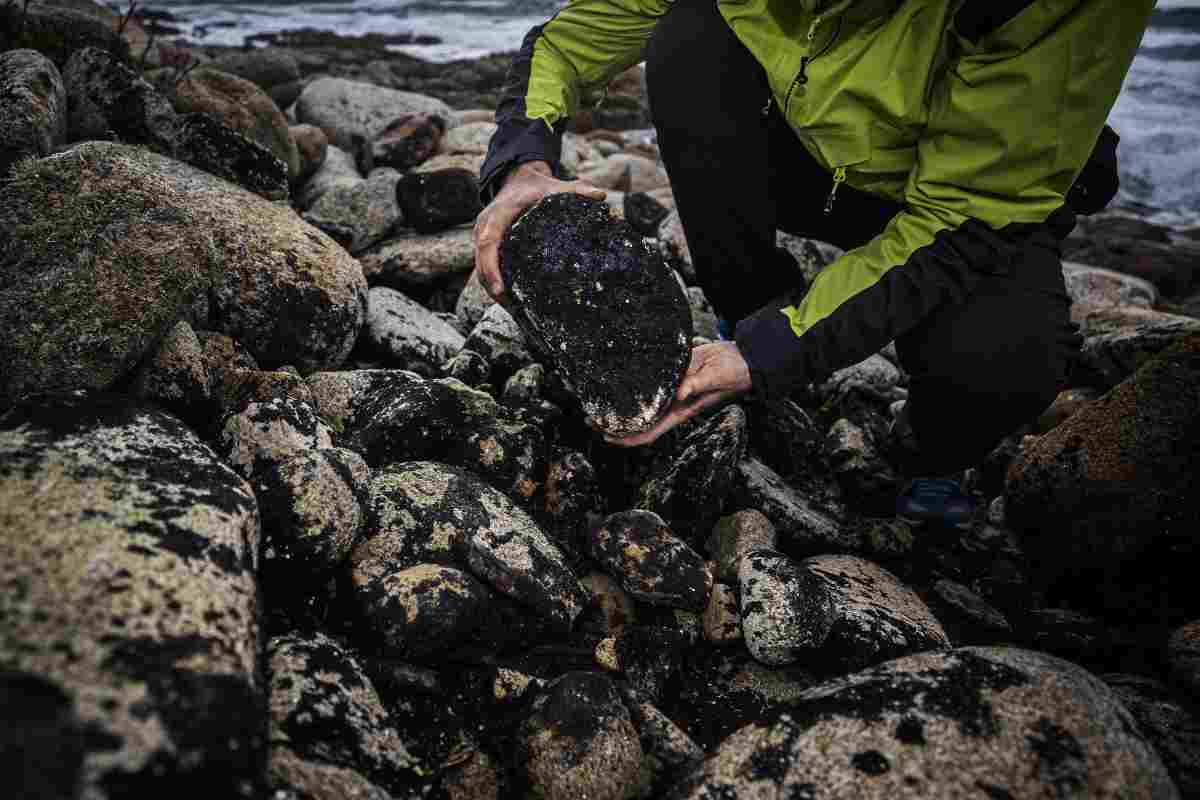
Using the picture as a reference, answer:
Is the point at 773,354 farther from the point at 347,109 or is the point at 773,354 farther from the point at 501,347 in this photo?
the point at 347,109

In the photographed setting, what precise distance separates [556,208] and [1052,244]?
1.64 m

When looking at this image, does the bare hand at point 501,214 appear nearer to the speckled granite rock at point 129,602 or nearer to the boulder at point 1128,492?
the speckled granite rock at point 129,602

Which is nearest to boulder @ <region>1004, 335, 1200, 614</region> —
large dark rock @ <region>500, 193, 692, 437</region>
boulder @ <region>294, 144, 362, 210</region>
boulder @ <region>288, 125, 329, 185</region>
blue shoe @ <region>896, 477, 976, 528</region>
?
blue shoe @ <region>896, 477, 976, 528</region>

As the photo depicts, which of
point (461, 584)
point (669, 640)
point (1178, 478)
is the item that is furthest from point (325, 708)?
point (1178, 478)

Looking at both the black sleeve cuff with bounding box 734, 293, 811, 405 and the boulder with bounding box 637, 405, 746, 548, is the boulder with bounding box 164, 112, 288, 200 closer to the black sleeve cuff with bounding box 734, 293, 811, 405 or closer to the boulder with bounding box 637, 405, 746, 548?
the boulder with bounding box 637, 405, 746, 548

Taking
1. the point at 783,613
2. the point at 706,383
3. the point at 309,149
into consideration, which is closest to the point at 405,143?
the point at 309,149

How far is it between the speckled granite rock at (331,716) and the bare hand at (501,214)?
124 cm

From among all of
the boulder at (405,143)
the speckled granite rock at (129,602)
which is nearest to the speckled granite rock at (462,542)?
the speckled granite rock at (129,602)

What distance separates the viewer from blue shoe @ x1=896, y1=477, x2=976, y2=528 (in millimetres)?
2582

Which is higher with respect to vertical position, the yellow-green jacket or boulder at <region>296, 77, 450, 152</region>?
the yellow-green jacket

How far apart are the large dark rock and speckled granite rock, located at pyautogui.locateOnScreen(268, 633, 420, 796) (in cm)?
98

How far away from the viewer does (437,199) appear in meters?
3.50

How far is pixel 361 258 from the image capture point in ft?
11.3

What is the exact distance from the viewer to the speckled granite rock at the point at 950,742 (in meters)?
1.20
